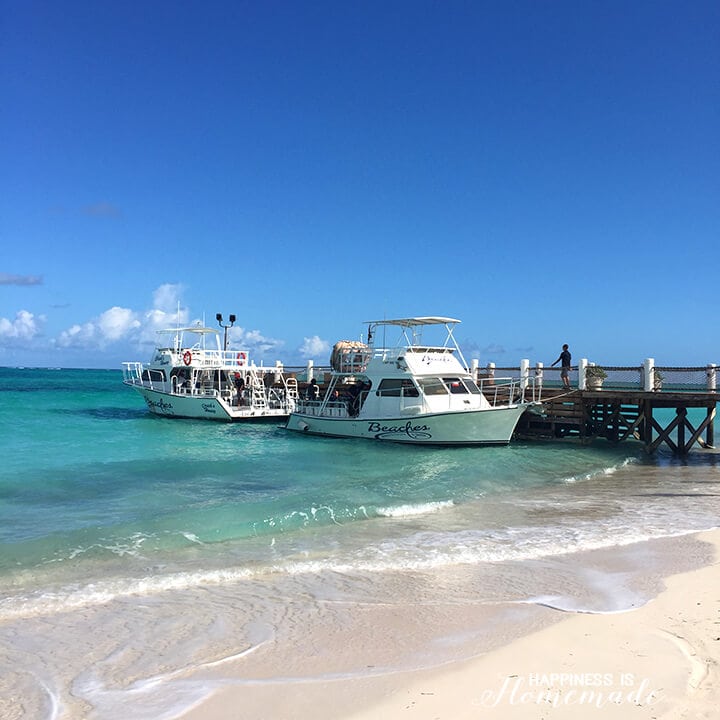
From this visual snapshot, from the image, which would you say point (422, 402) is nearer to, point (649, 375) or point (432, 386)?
point (432, 386)

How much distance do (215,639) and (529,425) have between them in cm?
2120

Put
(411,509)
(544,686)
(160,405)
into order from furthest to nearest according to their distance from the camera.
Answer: (160,405), (411,509), (544,686)

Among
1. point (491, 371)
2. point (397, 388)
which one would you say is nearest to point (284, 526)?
point (397, 388)

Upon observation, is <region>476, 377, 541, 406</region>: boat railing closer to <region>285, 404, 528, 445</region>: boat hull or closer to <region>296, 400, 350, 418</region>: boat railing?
<region>285, 404, 528, 445</region>: boat hull

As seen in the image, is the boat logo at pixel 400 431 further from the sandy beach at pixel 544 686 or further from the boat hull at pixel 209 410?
the sandy beach at pixel 544 686

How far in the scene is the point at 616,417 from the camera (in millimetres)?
24516

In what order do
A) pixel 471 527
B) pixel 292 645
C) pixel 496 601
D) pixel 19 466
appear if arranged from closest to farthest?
pixel 292 645 → pixel 496 601 → pixel 471 527 → pixel 19 466

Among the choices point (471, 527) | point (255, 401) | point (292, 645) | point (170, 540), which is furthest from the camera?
point (255, 401)

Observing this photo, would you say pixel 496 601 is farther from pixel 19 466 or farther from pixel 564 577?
pixel 19 466

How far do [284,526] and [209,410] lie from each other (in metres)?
23.6

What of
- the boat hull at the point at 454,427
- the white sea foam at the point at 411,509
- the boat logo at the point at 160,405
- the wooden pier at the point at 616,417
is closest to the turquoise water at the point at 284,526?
the white sea foam at the point at 411,509

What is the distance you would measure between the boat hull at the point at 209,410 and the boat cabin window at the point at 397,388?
11.3 meters

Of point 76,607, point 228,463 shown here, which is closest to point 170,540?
point 76,607

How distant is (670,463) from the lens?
21.1m
